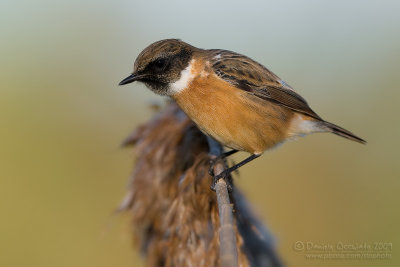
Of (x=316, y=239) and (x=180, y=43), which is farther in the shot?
(x=316, y=239)

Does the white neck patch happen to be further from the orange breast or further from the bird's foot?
the bird's foot

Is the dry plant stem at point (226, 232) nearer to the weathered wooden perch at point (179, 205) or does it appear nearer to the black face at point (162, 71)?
the weathered wooden perch at point (179, 205)

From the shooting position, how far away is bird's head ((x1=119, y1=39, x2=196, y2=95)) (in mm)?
4312

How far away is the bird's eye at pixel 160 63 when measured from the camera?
4361mm

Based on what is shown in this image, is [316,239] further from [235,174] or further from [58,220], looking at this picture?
[58,220]

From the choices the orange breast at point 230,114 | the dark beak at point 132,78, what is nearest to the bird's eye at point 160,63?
the dark beak at point 132,78

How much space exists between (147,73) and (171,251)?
1.75 m

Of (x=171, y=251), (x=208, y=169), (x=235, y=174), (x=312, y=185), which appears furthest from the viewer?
(x=312, y=185)

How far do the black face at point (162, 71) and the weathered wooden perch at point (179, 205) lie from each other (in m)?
0.35

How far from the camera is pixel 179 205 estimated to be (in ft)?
10.7

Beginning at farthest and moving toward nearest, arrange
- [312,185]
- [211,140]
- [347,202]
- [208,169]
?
1. [312,185]
2. [347,202]
3. [211,140]
4. [208,169]

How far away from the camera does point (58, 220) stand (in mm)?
6262

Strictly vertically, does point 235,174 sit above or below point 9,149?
below

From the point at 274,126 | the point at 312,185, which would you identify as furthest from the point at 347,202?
the point at 274,126
